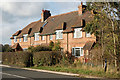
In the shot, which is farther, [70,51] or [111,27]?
[70,51]

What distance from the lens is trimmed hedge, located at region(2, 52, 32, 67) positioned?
81.7ft

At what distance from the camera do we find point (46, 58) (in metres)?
23.4

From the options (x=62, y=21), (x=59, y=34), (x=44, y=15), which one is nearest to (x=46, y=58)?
(x=59, y=34)

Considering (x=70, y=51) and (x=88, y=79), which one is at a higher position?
(x=70, y=51)

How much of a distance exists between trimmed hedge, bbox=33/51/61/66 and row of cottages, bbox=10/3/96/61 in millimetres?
5979

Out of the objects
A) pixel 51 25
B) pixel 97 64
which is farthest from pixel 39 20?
pixel 97 64

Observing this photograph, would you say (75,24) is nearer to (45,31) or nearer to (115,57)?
(45,31)

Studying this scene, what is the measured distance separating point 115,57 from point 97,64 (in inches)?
142

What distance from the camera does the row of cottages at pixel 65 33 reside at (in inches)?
1187

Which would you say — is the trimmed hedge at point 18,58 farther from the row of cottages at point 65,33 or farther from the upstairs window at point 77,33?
the upstairs window at point 77,33

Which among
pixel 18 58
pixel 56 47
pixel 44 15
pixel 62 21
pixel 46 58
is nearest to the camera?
pixel 46 58

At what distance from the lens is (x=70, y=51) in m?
32.1

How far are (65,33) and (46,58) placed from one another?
10.6 meters

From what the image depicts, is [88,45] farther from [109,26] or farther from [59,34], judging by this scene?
[109,26]
